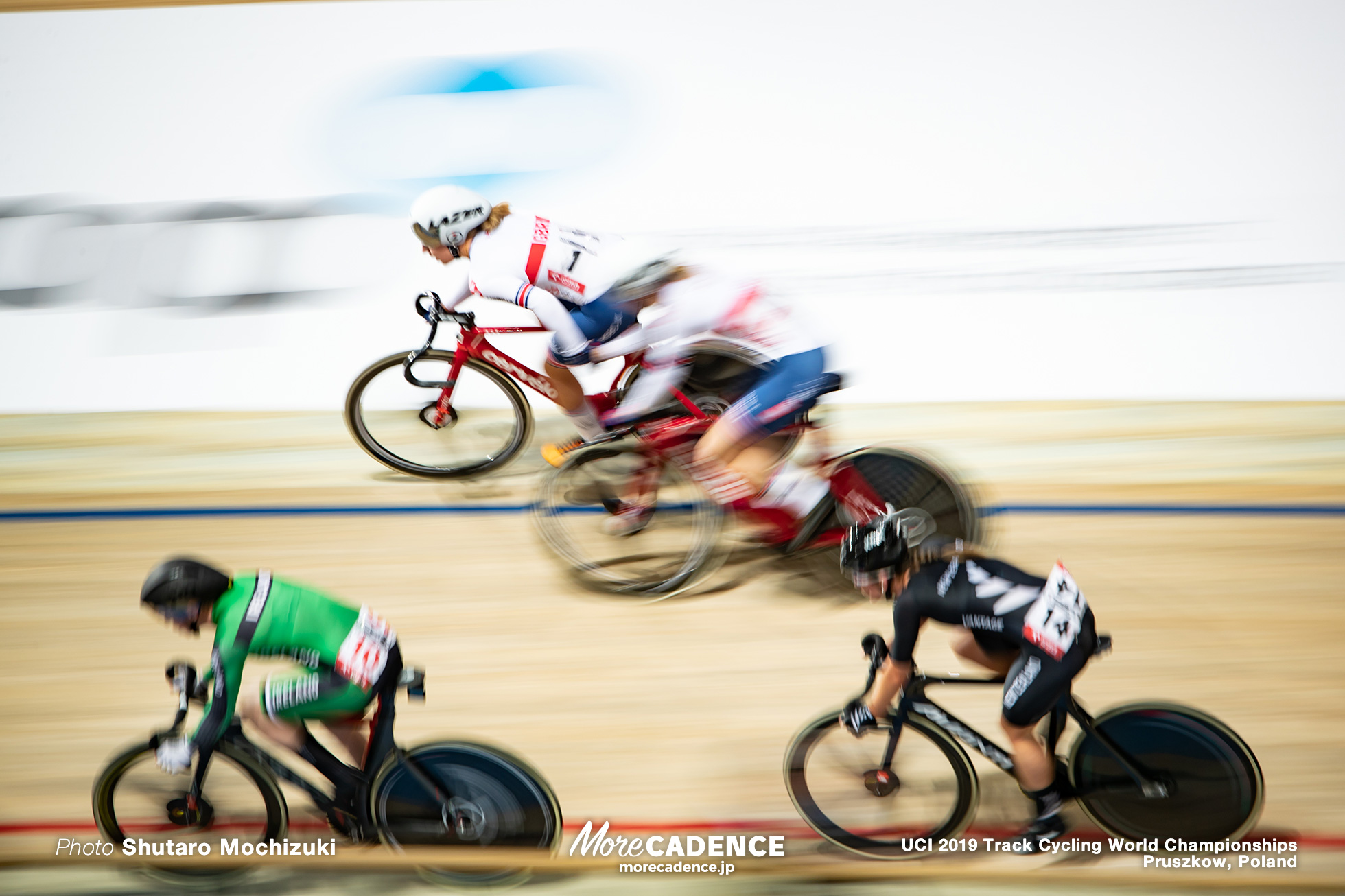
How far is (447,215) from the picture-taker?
3.46 metres

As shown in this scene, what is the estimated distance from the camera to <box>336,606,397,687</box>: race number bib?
2.27 m

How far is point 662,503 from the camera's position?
11.2 feet

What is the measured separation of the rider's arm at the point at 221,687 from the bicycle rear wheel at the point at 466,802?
0.40m

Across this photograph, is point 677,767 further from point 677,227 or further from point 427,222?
point 677,227

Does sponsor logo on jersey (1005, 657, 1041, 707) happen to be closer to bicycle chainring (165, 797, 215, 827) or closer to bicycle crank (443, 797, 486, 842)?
bicycle crank (443, 797, 486, 842)

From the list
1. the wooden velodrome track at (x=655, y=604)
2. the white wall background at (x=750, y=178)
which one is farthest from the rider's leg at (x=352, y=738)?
the white wall background at (x=750, y=178)

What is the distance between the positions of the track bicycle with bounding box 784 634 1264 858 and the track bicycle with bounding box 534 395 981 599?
844 mm

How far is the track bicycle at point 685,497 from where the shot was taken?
3129 millimetres

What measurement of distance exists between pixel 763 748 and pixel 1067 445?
207 centimetres

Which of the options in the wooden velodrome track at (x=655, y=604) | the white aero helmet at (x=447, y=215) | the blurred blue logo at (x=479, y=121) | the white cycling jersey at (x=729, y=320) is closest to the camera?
the wooden velodrome track at (x=655, y=604)

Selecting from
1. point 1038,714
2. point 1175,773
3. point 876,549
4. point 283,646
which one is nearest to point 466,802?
point 283,646

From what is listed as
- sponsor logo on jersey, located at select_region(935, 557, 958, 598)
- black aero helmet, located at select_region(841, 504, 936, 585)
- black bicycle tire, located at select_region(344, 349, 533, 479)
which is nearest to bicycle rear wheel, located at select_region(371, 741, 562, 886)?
black aero helmet, located at select_region(841, 504, 936, 585)

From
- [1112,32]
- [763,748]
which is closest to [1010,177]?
[1112,32]

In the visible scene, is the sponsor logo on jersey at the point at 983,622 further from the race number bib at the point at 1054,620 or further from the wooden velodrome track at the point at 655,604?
the wooden velodrome track at the point at 655,604
